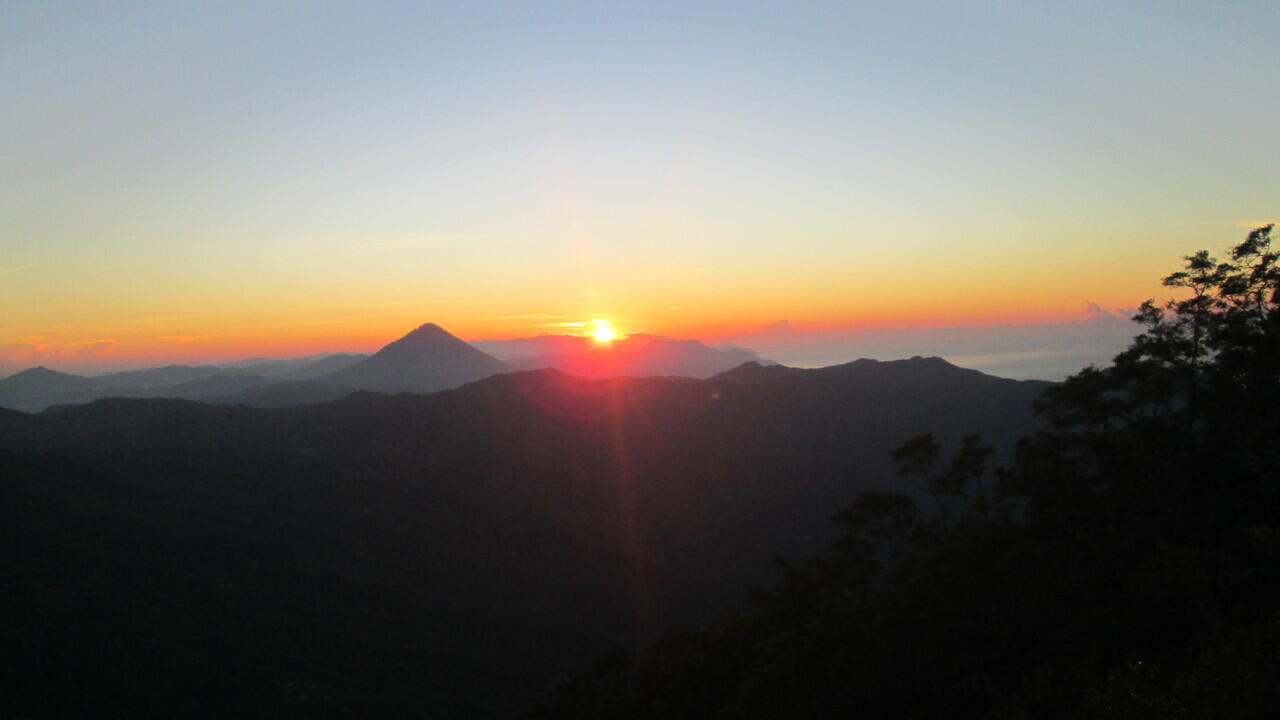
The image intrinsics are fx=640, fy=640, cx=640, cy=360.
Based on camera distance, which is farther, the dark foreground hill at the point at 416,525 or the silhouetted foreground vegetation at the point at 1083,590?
the dark foreground hill at the point at 416,525

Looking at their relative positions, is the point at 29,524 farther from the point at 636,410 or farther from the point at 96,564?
the point at 636,410

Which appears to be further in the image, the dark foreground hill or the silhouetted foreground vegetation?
the dark foreground hill

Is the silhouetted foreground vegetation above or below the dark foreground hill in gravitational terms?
above

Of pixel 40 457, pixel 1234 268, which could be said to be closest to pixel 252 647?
pixel 40 457

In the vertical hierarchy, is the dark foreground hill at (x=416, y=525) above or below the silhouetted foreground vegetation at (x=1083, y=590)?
below

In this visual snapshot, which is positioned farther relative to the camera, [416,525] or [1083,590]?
[416,525]
